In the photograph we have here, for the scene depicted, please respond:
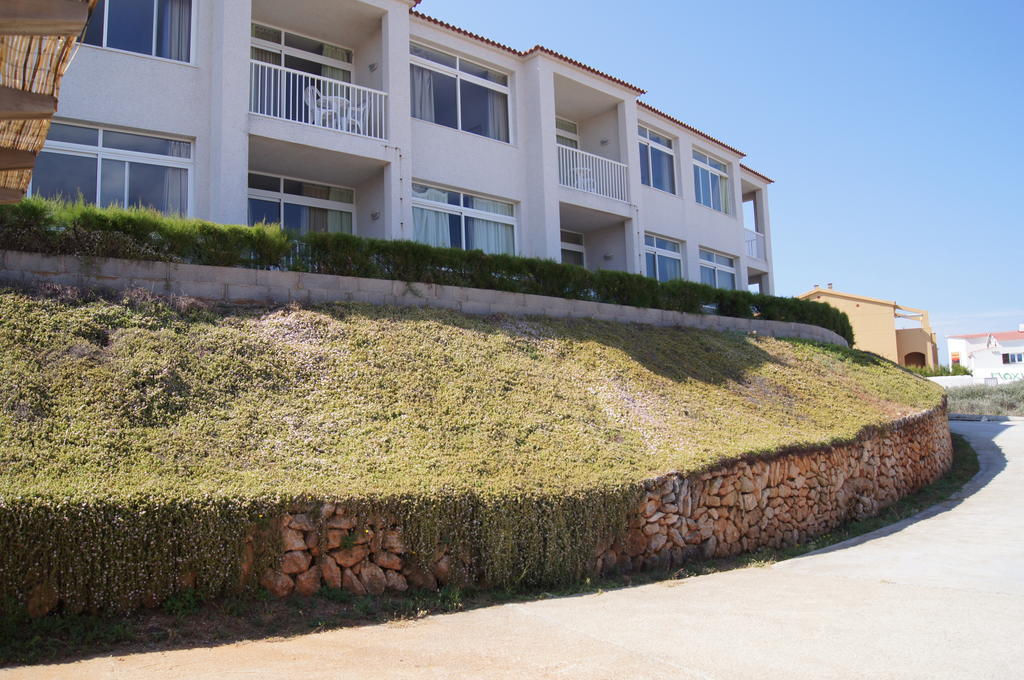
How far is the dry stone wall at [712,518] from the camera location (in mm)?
6680

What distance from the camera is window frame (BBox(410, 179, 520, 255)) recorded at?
16703 mm

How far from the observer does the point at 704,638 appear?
589cm

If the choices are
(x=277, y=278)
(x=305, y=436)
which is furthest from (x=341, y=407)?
(x=277, y=278)

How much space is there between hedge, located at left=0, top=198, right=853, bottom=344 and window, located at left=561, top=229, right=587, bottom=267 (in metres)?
4.32

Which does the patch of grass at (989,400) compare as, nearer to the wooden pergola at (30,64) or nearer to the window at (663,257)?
the window at (663,257)

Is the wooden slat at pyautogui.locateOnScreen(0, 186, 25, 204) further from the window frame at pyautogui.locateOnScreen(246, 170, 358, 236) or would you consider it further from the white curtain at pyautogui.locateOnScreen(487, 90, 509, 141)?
the white curtain at pyautogui.locateOnScreen(487, 90, 509, 141)

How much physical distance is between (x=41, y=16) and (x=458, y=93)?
44.9 feet

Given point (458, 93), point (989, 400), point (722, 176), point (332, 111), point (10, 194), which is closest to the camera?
point (10, 194)

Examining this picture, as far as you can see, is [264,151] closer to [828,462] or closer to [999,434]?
[828,462]

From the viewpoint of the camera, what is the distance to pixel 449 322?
12.4 meters

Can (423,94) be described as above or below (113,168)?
above

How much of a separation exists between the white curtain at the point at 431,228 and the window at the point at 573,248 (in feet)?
17.4

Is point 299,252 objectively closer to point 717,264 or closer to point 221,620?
point 221,620

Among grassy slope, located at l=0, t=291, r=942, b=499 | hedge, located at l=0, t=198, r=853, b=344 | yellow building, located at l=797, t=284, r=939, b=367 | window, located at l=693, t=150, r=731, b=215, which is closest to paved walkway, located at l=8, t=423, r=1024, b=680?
grassy slope, located at l=0, t=291, r=942, b=499
